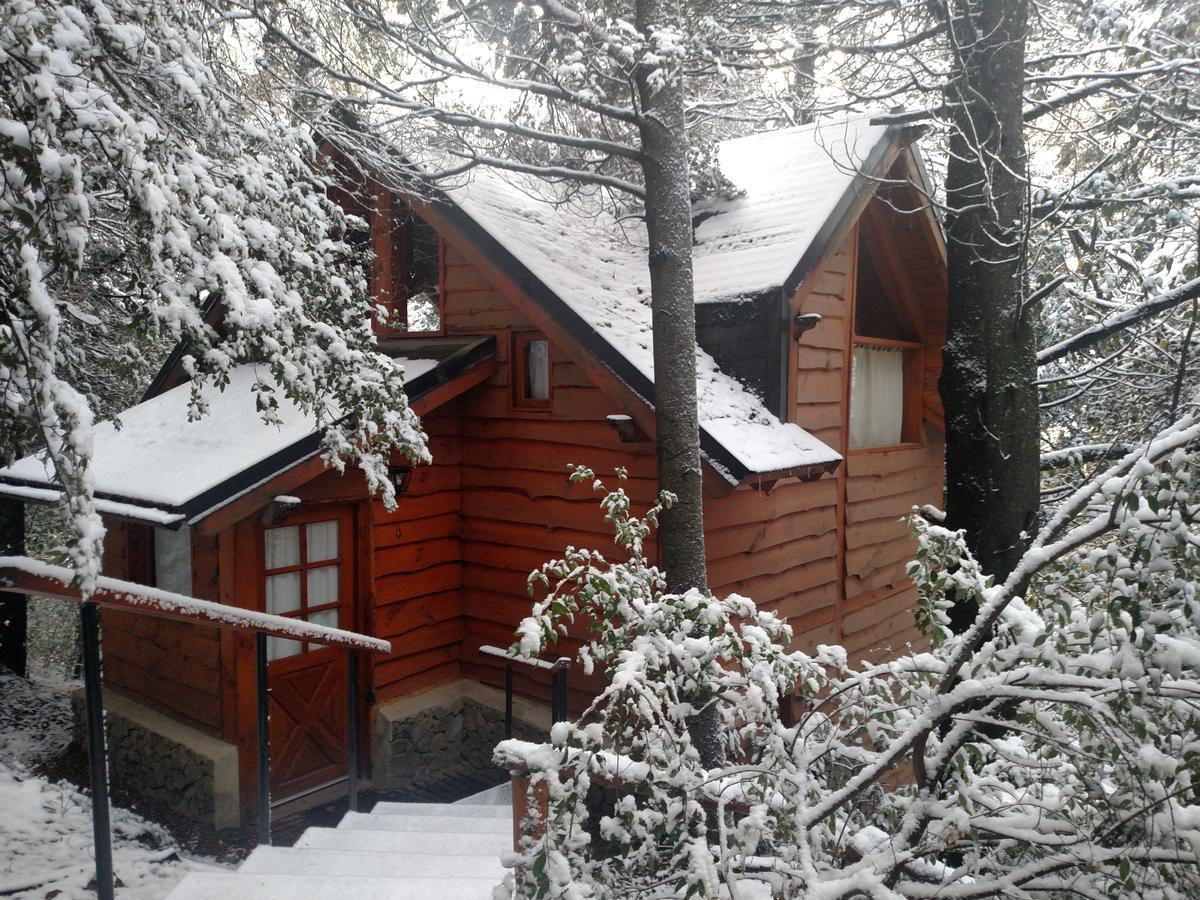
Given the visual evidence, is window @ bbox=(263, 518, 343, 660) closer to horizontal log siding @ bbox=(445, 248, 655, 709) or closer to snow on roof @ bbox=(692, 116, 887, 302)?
horizontal log siding @ bbox=(445, 248, 655, 709)

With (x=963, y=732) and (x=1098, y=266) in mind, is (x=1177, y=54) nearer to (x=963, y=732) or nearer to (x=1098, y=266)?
(x=1098, y=266)

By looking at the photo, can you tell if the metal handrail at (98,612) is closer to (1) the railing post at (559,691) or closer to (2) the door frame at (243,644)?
(1) the railing post at (559,691)

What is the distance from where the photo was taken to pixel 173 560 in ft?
23.3

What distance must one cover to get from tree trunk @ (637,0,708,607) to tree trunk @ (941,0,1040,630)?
5.97 feet

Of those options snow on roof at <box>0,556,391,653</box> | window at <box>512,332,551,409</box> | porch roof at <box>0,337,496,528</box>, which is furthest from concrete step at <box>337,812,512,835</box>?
window at <box>512,332,551,409</box>

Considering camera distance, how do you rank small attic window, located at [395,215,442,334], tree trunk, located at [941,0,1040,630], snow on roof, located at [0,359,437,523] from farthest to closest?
small attic window, located at [395,215,442,334], snow on roof, located at [0,359,437,523], tree trunk, located at [941,0,1040,630]

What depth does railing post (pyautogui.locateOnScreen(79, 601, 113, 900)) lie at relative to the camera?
2783mm

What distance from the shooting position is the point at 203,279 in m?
3.11

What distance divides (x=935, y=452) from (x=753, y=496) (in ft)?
14.8

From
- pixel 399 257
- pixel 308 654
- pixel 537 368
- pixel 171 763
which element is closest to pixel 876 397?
pixel 537 368

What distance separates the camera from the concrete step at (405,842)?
4055 mm

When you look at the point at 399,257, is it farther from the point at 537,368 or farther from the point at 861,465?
the point at 861,465

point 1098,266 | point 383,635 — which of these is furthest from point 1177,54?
point 383,635

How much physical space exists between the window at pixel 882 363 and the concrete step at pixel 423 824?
5.72m
